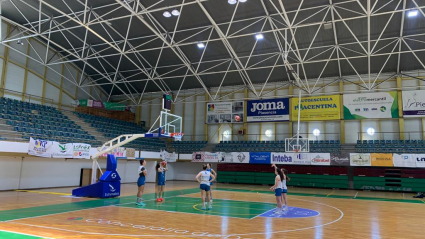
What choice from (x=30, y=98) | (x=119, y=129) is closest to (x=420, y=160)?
(x=119, y=129)

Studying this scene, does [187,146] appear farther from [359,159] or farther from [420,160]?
[420,160]

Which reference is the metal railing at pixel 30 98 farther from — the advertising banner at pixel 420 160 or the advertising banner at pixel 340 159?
the advertising banner at pixel 420 160

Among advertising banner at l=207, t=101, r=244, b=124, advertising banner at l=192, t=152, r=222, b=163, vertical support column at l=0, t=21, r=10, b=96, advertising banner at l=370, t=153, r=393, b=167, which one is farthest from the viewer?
advertising banner at l=207, t=101, r=244, b=124

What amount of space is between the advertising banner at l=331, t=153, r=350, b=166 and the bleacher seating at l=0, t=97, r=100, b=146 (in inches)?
658

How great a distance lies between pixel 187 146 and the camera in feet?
93.1

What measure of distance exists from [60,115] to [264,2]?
1637 centimetres

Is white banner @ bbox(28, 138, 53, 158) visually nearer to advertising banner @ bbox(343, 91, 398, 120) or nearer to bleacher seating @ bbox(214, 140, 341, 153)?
bleacher seating @ bbox(214, 140, 341, 153)

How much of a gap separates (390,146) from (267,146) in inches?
351

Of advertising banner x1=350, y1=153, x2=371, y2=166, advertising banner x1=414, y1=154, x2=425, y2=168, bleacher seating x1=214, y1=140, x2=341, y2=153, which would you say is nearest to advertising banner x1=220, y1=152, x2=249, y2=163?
bleacher seating x1=214, y1=140, x2=341, y2=153

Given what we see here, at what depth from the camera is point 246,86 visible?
27.9 metres

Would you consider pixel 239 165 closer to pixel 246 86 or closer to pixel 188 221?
pixel 246 86

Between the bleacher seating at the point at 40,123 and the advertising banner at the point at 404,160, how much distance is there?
66.3ft

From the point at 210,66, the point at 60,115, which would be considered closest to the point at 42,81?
the point at 60,115

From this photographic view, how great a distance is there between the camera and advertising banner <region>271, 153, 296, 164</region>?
23219 millimetres
